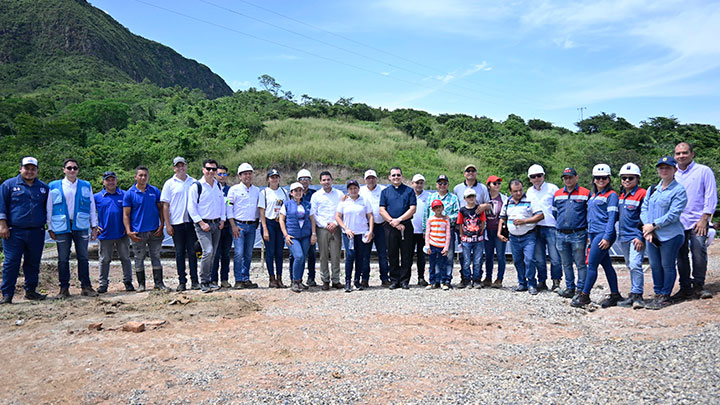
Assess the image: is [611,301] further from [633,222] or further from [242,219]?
[242,219]

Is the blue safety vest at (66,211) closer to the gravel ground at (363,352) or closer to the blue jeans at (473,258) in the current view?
the gravel ground at (363,352)

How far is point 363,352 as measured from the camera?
4617mm

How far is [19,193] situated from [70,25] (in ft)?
→ 341

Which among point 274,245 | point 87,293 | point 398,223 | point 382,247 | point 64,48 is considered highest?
point 64,48

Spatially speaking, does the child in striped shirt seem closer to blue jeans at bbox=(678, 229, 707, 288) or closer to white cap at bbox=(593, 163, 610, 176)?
white cap at bbox=(593, 163, 610, 176)

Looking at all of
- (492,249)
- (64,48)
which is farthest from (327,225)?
(64,48)

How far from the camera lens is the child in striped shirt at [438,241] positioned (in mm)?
7609

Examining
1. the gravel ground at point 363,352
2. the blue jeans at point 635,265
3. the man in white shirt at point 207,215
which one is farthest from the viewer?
the man in white shirt at point 207,215

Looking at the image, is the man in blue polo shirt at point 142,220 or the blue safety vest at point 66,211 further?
the man in blue polo shirt at point 142,220

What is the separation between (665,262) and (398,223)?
3508mm

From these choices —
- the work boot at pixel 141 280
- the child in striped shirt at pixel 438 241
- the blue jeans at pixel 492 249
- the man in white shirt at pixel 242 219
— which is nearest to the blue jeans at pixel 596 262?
the blue jeans at pixel 492 249

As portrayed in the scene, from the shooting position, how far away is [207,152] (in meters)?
30.3

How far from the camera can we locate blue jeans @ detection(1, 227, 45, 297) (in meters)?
6.65

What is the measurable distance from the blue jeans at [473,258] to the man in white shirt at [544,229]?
2.79 ft
